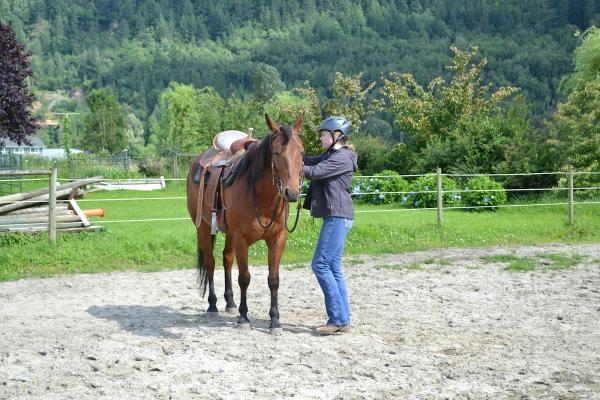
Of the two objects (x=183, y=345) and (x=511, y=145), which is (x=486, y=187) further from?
(x=183, y=345)

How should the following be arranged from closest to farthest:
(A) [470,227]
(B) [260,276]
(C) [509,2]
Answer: (B) [260,276] < (A) [470,227] < (C) [509,2]

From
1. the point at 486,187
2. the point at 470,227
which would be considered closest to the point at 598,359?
the point at 470,227

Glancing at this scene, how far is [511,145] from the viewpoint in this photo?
22750 millimetres

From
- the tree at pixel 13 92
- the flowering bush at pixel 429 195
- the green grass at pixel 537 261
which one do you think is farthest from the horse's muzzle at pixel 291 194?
the tree at pixel 13 92

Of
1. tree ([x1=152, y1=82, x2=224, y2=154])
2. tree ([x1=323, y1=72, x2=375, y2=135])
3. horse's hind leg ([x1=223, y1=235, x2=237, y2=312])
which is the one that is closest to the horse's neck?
horse's hind leg ([x1=223, y1=235, x2=237, y2=312])

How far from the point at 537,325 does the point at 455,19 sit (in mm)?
197327

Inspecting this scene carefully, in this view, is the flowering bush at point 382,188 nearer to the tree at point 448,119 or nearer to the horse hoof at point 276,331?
the tree at point 448,119

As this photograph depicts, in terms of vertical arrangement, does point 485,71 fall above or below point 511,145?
above

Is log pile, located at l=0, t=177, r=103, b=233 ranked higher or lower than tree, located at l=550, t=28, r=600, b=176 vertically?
lower

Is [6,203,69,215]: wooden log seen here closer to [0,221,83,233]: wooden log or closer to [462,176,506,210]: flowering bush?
[0,221,83,233]: wooden log

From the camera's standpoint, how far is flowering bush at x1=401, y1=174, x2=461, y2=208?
20125mm

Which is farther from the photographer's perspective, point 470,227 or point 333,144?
point 470,227

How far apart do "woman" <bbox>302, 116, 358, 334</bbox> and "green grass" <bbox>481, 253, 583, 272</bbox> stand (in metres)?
4.94

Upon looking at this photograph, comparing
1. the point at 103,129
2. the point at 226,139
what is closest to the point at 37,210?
the point at 226,139
